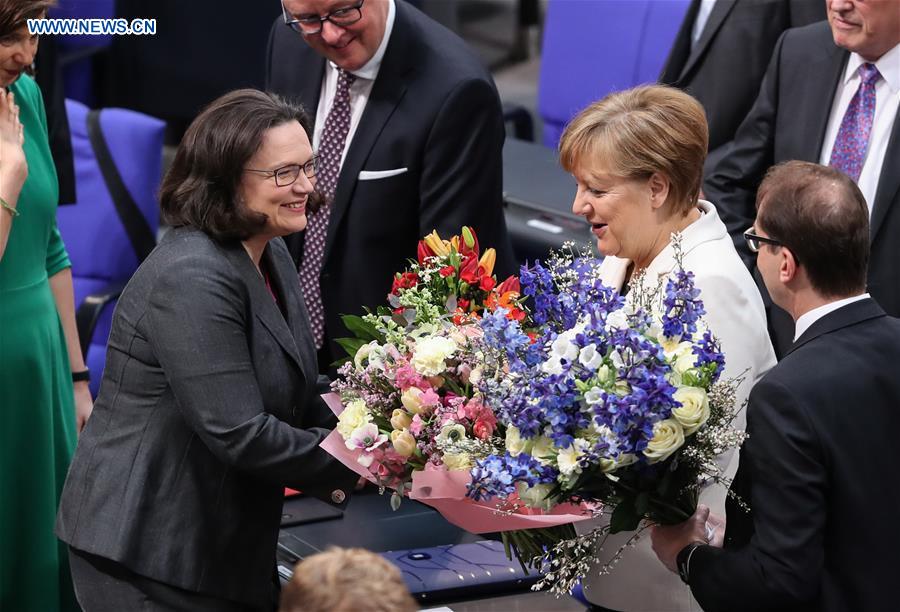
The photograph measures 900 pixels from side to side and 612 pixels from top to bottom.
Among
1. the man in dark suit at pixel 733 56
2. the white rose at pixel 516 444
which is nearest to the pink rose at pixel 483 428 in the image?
the white rose at pixel 516 444

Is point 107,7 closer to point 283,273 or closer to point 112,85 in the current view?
point 112,85

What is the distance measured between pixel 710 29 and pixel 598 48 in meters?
0.94

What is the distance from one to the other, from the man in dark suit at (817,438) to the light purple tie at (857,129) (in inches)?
54.5

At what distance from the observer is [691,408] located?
2.09 meters

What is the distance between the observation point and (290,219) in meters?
2.62

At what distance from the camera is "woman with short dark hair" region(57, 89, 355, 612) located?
8.13 feet

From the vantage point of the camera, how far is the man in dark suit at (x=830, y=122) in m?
3.48

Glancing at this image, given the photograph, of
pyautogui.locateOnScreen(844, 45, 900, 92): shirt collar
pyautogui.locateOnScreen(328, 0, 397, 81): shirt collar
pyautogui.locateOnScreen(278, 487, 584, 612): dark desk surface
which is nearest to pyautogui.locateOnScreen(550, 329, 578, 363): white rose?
pyautogui.locateOnScreen(278, 487, 584, 612): dark desk surface

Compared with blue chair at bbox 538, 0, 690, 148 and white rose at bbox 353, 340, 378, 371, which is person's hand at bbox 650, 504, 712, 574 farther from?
blue chair at bbox 538, 0, 690, 148

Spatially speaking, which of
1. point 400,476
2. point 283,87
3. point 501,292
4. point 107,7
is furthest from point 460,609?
point 107,7

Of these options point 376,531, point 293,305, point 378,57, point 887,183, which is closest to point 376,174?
point 378,57

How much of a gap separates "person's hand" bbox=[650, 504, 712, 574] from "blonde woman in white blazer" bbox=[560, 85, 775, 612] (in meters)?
0.23

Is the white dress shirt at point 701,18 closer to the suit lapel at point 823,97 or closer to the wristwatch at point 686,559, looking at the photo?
the suit lapel at point 823,97

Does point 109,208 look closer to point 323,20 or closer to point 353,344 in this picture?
point 323,20
